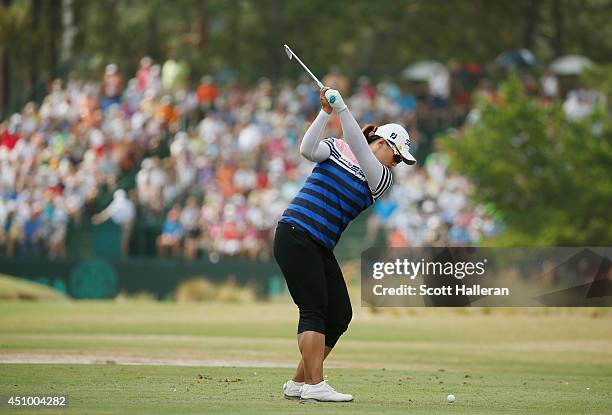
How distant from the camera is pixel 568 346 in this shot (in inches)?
721

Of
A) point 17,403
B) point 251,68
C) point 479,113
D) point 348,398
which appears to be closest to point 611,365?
point 348,398

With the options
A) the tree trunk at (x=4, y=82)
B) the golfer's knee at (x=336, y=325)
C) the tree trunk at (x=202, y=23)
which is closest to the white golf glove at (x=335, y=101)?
the golfer's knee at (x=336, y=325)

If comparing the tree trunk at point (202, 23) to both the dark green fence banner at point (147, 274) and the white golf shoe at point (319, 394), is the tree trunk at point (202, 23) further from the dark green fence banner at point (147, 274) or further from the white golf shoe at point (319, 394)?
the white golf shoe at point (319, 394)

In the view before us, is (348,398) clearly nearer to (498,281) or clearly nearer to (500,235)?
(498,281)

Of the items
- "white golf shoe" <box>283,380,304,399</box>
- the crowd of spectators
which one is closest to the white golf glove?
"white golf shoe" <box>283,380,304,399</box>

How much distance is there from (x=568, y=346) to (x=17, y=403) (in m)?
10.4

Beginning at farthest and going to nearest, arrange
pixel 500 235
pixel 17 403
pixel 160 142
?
pixel 160 142 → pixel 500 235 → pixel 17 403

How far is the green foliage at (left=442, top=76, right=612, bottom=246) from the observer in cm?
2708

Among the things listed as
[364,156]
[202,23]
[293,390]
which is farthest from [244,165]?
[364,156]

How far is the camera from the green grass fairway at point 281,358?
33.7 feet

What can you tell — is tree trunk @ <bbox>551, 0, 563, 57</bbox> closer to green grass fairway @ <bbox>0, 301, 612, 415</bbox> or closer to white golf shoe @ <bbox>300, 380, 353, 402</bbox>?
green grass fairway @ <bbox>0, 301, 612, 415</bbox>

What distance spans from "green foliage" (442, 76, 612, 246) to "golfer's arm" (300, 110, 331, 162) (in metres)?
17.4

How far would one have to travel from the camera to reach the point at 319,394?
10.0 m

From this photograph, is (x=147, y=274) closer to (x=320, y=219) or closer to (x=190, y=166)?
(x=190, y=166)
